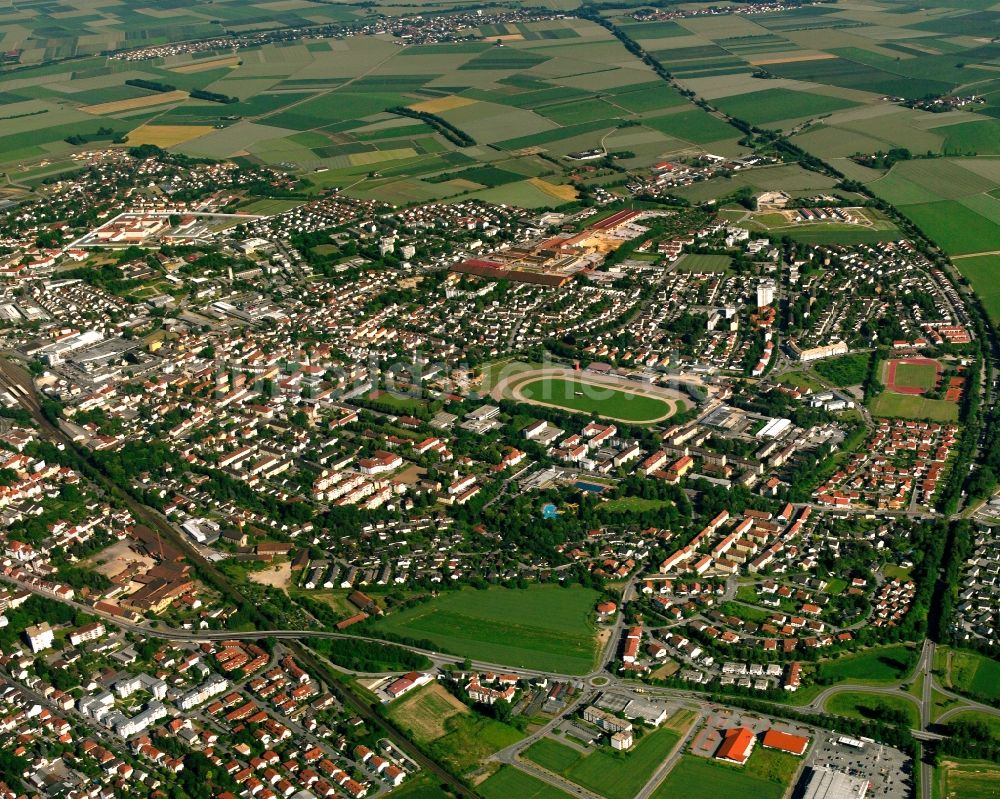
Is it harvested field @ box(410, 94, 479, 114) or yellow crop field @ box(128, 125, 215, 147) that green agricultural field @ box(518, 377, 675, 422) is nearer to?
yellow crop field @ box(128, 125, 215, 147)

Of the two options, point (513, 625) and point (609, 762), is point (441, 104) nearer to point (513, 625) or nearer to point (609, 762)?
point (513, 625)

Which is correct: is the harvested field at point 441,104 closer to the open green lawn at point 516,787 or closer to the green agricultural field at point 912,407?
the green agricultural field at point 912,407

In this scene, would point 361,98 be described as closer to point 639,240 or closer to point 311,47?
point 311,47

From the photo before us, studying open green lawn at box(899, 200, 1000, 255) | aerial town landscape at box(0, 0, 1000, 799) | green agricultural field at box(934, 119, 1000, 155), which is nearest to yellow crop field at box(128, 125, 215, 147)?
aerial town landscape at box(0, 0, 1000, 799)

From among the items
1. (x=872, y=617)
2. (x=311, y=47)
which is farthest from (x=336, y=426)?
(x=311, y=47)

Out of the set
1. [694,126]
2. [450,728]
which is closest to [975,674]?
[450,728]

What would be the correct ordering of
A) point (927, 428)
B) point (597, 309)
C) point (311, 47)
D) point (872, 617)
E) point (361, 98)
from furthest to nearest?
point (311, 47)
point (361, 98)
point (597, 309)
point (927, 428)
point (872, 617)

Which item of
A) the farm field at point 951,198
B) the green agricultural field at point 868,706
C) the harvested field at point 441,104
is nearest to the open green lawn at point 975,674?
the green agricultural field at point 868,706
